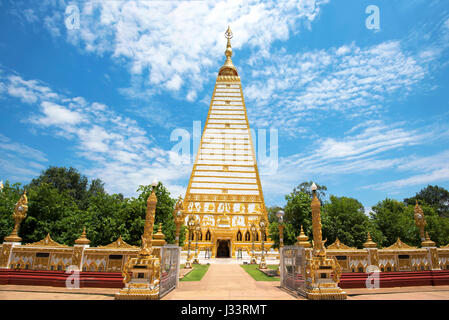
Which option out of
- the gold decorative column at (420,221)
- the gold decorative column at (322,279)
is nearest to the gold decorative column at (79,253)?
the gold decorative column at (322,279)

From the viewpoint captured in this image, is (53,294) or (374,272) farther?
(374,272)

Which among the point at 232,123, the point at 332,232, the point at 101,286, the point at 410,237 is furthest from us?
the point at 232,123

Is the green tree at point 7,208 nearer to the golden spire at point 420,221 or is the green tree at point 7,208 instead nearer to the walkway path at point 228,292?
the walkway path at point 228,292

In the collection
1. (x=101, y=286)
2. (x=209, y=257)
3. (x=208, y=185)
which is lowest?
(x=209, y=257)

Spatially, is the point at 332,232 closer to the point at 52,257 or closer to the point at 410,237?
the point at 410,237

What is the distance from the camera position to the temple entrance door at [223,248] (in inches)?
1474

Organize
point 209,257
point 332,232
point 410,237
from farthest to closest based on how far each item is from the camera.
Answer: point 209,257
point 410,237
point 332,232

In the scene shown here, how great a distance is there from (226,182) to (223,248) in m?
13.3

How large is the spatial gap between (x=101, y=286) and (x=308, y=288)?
8407mm

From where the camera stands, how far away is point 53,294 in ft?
27.7

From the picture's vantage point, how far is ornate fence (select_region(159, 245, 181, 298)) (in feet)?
28.2

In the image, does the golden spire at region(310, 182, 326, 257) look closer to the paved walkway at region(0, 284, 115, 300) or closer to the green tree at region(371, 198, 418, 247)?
the paved walkway at region(0, 284, 115, 300)
